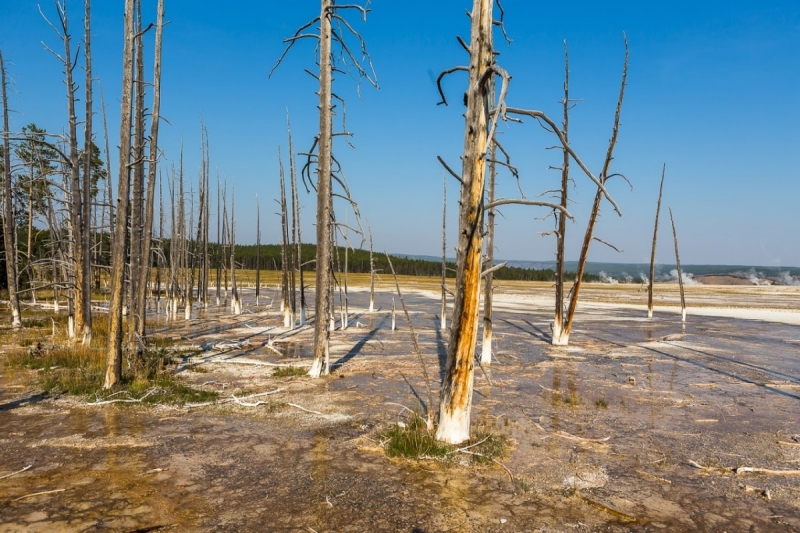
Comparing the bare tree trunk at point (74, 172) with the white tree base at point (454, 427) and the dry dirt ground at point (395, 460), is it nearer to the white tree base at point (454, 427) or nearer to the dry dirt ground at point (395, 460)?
the dry dirt ground at point (395, 460)

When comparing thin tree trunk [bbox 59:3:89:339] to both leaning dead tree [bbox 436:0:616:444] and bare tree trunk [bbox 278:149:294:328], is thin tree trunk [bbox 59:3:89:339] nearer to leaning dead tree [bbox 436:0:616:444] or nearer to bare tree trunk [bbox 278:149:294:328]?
bare tree trunk [bbox 278:149:294:328]

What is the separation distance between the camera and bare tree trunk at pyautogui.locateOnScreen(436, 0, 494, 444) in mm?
6484

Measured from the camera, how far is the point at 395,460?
21.7ft

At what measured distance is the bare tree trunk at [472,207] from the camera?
6484 millimetres

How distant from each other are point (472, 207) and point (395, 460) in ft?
11.1

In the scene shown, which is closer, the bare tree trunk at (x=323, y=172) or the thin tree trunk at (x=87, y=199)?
the bare tree trunk at (x=323, y=172)

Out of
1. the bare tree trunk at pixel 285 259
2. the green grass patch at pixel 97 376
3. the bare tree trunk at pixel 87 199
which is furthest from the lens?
the bare tree trunk at pixel 285 259

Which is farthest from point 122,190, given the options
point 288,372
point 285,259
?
point 285,259

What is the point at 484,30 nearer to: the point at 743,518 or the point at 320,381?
the point at 743,518

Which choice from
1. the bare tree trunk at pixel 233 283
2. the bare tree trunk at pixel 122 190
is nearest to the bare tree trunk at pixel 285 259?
the bare tree trunk at pixel 233 283

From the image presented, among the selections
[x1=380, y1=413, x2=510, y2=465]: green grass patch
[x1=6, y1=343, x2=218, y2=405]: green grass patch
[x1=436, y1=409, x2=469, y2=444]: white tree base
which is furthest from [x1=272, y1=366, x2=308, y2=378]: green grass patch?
[x1=436, y1=409, x2=469, y2=444]: white tree base

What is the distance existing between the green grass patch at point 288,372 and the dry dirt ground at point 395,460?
0.30 m

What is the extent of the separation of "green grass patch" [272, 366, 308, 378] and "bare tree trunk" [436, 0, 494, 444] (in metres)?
6.39

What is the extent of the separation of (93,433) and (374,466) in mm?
4284
